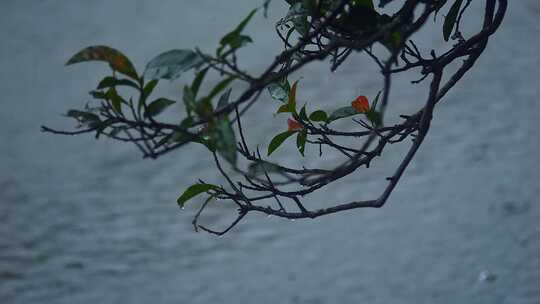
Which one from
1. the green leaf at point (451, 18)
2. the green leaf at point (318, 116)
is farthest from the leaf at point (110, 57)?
the green leaf at point (451, 18)

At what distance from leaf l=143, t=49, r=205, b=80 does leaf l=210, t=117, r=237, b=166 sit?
6cm

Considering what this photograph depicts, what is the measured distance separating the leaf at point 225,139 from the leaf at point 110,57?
4.6 inches

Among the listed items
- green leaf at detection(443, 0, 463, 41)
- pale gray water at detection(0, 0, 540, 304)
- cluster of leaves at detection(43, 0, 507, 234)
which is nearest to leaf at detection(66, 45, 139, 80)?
cluster of leaves at detection(43, 0, 507, 234)

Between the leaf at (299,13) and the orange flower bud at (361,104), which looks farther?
the orange flower bud at (361,104)

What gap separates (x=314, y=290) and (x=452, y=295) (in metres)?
0.45

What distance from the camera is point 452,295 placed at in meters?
2.41

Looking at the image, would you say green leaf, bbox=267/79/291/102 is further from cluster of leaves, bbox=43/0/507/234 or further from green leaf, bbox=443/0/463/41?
green leaf, bbox=443/0/463/41

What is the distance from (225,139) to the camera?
64 centimetres

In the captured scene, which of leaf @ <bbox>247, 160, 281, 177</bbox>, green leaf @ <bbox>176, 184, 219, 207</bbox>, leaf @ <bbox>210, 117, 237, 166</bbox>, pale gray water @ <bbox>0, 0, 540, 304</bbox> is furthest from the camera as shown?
pale gray water @ <bbox>0, 0, 540, 304</bbox>

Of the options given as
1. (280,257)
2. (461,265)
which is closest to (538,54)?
(461,265)

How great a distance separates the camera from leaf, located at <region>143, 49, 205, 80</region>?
657 mm

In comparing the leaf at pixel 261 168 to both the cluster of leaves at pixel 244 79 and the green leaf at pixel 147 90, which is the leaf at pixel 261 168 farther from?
the green leaf at pixel 147 90

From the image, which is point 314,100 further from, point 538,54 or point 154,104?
point 154,104

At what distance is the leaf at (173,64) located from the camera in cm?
66
